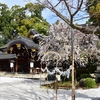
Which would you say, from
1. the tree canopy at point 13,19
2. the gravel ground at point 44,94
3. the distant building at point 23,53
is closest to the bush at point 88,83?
the gravel ground at point 44,94

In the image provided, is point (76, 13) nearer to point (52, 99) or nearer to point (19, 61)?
point (52, 99)

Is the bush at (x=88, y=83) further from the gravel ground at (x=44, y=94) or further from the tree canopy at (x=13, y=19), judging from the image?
the tree canopy at (x=13, y=19)

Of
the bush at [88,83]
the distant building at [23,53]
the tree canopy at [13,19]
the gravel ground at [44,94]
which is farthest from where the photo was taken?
the tree canopy at [13,19]

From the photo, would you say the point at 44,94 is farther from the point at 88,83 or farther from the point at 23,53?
the point at 23,53

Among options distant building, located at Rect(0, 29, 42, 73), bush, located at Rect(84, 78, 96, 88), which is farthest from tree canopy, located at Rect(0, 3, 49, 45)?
bush, located at Rect(84, 78, 96, 88)

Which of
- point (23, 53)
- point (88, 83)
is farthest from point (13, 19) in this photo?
point (88, 83)

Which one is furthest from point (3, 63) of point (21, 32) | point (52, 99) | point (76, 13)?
point (76, 13)

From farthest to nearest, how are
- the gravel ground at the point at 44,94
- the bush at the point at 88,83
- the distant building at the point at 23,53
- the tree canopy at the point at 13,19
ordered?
the tree canopy at the point at 13,19, the distant building at the point at 23,53, the bush at the point at 88,83, the gravel ground at the point at 44,94

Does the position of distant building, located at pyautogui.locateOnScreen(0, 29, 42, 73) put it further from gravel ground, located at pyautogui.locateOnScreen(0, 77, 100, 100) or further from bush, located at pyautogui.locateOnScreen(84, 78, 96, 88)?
gravel ground, located at pyautogui.locateOnScreen(0, 77, 100, 100)

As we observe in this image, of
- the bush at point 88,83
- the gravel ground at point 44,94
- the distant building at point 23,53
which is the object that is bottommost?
the gravel ground at point 44,94

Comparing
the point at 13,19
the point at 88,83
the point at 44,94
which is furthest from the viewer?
the point at 13,19

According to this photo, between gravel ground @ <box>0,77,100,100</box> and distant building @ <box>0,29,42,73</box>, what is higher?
distant building @ <box>0,29,42,73</box>

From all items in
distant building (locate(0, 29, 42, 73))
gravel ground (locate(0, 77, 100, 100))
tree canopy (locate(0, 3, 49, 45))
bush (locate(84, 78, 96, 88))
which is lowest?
gravel ground (locate(0, 77, 100, 100))

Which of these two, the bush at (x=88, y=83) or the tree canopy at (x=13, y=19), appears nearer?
the bush at (x=88, y=83)
